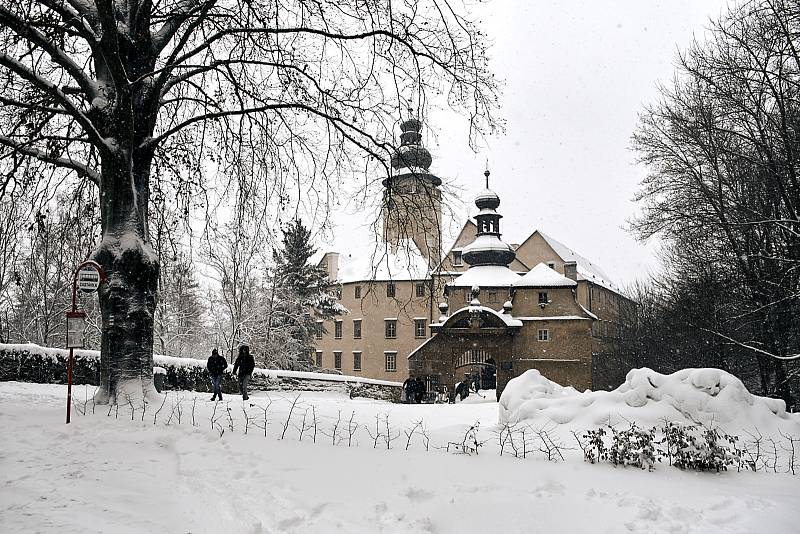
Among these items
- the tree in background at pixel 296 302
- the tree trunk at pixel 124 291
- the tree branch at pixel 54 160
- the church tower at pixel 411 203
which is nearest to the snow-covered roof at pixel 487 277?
the tree in background at pixel 296 302

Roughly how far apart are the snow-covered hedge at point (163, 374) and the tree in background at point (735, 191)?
1753 centimetres

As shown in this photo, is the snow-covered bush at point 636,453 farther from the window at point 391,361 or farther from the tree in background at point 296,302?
the window at point 391,361

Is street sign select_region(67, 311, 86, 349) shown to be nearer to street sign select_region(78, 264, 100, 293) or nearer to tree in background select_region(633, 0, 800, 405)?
street sign select_region(78, 264, 100, 293)

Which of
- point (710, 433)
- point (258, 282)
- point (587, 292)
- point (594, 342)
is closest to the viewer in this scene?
point (710, 433)

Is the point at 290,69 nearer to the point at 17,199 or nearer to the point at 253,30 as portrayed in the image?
the point at 253,30

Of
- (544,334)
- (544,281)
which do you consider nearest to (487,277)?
(544,281)

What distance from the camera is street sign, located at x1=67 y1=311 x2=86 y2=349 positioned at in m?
10.4

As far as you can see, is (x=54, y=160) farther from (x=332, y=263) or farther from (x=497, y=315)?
(x=332, y=263)

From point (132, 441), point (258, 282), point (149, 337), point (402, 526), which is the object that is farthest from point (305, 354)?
point (402, 526)

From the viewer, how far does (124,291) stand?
11.7m

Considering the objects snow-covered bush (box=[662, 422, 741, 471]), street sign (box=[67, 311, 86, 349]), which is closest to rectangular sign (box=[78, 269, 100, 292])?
street sign (box=[67, 311, 86, 349])

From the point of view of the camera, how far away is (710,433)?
8.75 meters

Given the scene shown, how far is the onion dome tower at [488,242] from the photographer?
5150 cm

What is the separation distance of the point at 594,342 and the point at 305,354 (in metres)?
26.2
